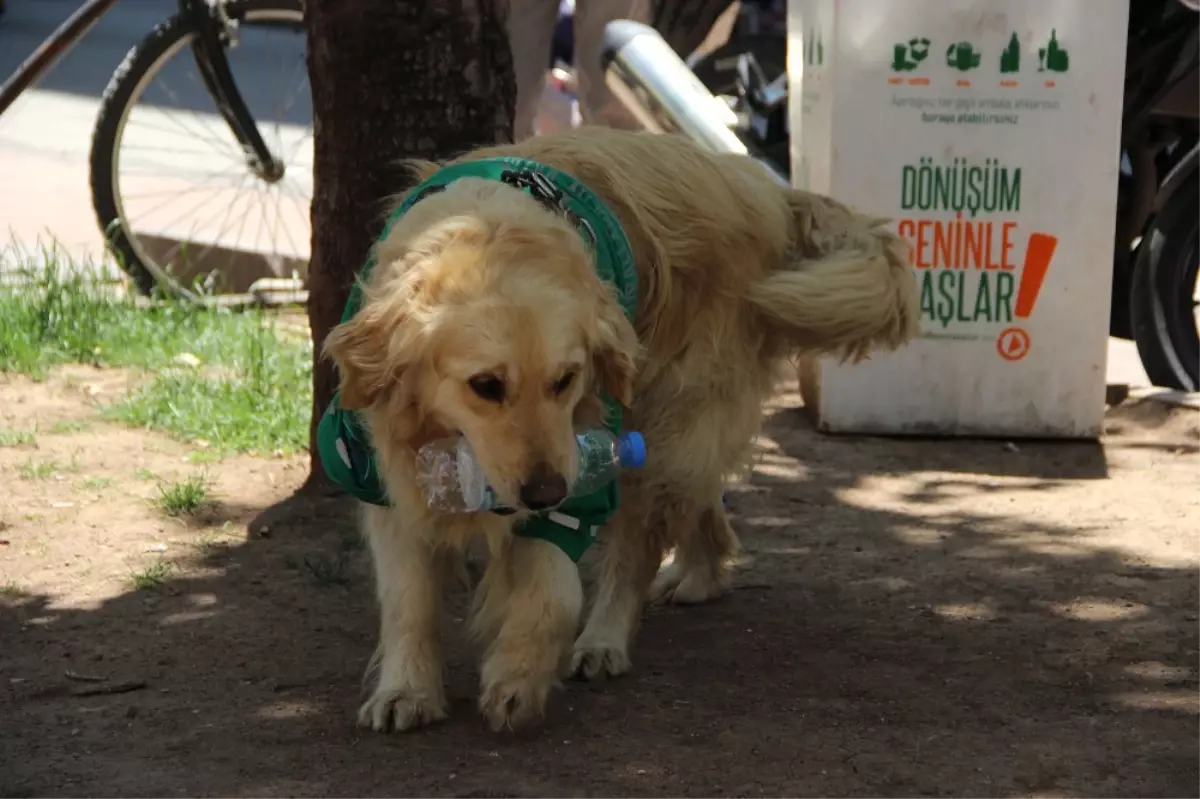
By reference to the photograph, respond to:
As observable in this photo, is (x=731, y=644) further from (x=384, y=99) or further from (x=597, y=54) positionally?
(x=597, y=54)

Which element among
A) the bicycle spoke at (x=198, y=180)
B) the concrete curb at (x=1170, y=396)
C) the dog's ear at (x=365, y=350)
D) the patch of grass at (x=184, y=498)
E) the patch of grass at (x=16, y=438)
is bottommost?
the patch of grass at (x=184, y=498)

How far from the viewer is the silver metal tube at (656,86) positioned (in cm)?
595

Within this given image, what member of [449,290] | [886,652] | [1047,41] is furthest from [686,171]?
[1047,41]

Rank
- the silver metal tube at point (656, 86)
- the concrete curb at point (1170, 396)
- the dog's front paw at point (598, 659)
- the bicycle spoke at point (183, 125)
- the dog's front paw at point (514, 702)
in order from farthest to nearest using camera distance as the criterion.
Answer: the bicycle spoke at point (183, 125)
the silver metal tube at point (656, 86)
the concrete curb at point (1170, 396)
the dog's front paw at point (598, 659)
the dog's front paw at point (514, 702)

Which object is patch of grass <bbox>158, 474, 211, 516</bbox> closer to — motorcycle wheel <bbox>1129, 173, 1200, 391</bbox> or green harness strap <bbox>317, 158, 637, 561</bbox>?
green harness strap <bbox>317, 158, 637, 561</bbox>

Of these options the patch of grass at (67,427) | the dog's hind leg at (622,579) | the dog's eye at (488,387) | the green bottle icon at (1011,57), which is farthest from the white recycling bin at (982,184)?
the dog's eye at (488,387)

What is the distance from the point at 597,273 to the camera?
338 cm

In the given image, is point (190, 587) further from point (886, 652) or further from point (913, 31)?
point (913, 31)

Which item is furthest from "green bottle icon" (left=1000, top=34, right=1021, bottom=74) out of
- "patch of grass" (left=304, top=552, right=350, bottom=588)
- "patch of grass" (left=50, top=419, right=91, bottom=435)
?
"patch of grass" (left=50, top=419, right=91, bottom=435)

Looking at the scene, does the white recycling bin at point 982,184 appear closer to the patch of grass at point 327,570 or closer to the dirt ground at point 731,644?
the dirt ground at point 731,644

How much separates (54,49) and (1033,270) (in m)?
3.72

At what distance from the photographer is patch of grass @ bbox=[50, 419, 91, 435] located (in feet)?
17.6

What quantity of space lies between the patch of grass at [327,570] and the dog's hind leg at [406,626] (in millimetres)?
768

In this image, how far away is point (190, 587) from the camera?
4.20 meters
